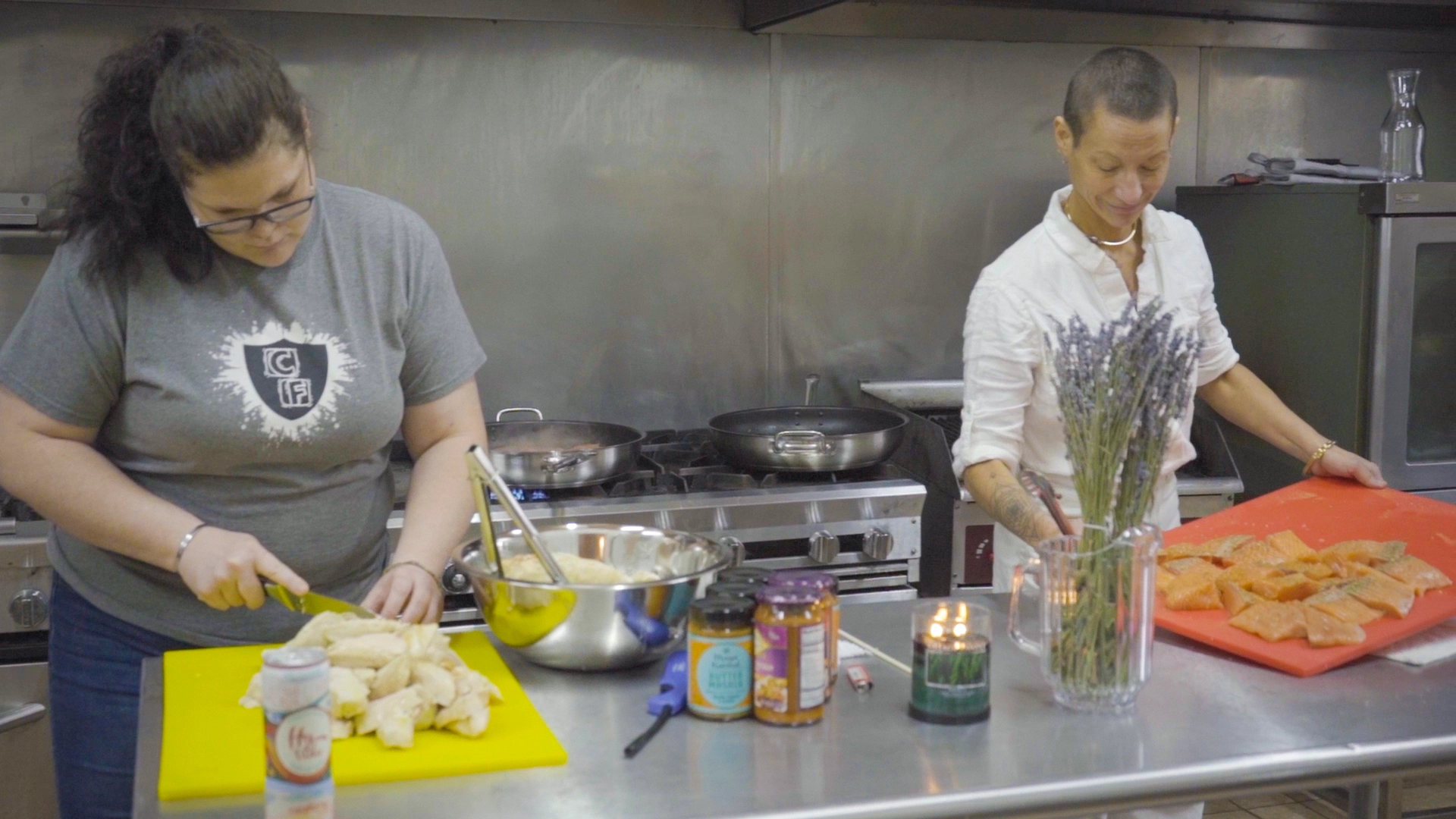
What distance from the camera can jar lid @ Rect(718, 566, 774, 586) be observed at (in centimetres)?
143

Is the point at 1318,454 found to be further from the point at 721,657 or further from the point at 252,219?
the point at 252,219

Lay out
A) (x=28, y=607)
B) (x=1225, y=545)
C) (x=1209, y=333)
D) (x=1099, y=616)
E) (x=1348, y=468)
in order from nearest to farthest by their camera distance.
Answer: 1. (x=1099, y=616)
2. (x=1225, y=545)
3. (x=1348, y=468)
4. (x=1209, y=333)
5. (x=28, y=607)

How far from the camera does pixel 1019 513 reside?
1822mm

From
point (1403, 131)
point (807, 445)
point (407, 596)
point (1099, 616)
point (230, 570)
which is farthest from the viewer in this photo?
point (1403, 131)

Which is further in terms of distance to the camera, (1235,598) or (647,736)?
(1235,598)

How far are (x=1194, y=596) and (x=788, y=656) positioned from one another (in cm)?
59

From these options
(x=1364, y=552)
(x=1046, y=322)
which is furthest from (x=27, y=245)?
(x=1364, y=552)

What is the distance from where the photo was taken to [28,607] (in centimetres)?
247

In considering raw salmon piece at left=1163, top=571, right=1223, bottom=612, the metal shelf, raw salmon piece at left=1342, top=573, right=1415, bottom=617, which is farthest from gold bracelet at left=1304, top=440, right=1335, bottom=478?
the metal shelf

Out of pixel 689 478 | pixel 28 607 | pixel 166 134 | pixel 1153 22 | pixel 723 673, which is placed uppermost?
pixel 1153 22

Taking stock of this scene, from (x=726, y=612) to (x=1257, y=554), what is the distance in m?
0.80

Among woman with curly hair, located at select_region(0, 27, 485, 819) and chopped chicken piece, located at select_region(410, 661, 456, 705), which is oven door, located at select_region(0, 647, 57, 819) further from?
chopped chicken piece, located at select_region(410, 661, 456, 705)

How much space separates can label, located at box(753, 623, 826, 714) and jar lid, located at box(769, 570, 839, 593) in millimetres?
39

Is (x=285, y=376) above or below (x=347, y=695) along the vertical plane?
above
